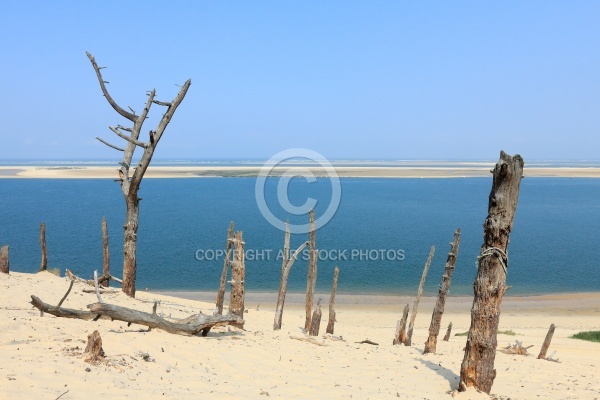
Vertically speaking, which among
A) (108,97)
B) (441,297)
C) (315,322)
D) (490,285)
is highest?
(108,97)

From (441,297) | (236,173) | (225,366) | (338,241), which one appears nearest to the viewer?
(225,366)

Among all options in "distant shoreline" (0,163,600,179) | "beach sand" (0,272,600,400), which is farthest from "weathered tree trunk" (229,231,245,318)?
"distant shoreline" (0,163,600,179)

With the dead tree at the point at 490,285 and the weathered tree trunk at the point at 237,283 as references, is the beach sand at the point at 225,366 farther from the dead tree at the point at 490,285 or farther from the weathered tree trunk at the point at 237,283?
the weathered tree trunk at the point at 237,283

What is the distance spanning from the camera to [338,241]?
37.9 m

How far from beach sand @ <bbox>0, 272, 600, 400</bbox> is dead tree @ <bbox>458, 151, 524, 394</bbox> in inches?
15.0

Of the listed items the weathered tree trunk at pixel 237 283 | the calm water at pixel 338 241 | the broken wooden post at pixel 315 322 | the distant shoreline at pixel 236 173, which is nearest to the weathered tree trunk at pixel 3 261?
the weathered tree trunk at pixel 237 283

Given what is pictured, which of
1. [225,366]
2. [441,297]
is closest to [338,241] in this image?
[441,297]

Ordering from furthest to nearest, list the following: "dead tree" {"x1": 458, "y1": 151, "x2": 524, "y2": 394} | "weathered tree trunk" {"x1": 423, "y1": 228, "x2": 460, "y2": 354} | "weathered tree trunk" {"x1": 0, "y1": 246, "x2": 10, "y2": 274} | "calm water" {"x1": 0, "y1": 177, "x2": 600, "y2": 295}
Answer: "calm water" {"x1": 0, "y1": 177, "x2": 600, "y2": 295} < "weathered tree trunk" {"x1": 0, "y1": 246, "x2": 10, "y2": 274} < "weathered tree trunk" {"x1": 423, "y1": 228, "x2": 460, "y2": 354} < "dead tree" {"x1": 458, "y1": 151, "x2": 524, "y2": 394}

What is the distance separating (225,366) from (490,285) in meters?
4.36

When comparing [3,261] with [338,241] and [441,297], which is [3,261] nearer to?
[441,297]

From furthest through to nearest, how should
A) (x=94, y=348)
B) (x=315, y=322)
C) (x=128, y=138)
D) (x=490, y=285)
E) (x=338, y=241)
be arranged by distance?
(x=338, y=241)
(x=128, y=138)
(x=315, y=322)
(x=490, y=285)
(x=94, y=348)

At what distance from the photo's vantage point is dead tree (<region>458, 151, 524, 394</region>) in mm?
7473

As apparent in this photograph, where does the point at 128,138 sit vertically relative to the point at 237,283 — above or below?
above

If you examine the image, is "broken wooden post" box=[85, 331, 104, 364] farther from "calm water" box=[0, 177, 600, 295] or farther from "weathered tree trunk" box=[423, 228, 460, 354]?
"calm water" box=[0, 177, 600, 295]
